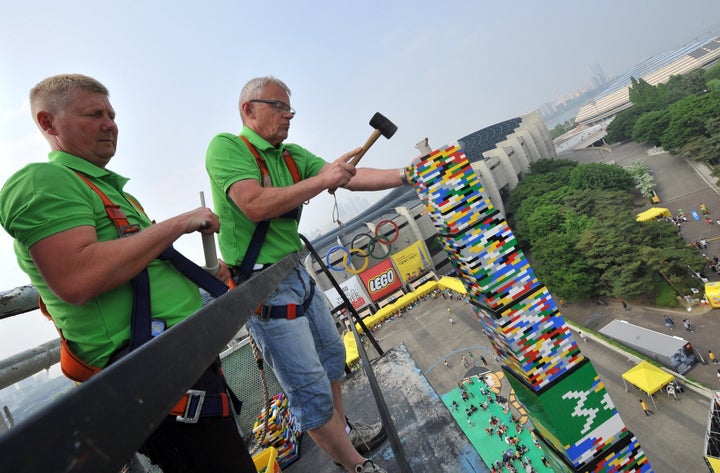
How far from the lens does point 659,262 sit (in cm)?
1959

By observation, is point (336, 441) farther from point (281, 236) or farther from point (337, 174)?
point (337, 174)

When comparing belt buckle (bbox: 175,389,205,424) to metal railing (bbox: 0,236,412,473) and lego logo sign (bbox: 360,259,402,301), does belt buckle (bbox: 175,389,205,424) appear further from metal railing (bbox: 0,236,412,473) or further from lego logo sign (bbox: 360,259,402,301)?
lego logo sign (bbox: 360,259,402,301)

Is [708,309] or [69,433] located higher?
[69,433]

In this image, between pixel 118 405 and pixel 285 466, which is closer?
pixel 118 405

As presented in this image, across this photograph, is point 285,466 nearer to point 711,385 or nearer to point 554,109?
point 711,385

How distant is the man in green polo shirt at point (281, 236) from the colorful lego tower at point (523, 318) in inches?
39.5

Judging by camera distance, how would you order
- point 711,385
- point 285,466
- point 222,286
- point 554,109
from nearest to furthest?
point 222,286 < point 285,466 < point 711,385 < point 554,109

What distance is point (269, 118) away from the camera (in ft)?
10.5

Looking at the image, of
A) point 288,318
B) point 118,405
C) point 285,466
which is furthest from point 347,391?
point 118,405

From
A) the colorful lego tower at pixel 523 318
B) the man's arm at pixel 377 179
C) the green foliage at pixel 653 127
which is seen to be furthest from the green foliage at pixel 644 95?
the man's arm at pixel 377 179

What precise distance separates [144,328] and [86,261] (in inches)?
15.8

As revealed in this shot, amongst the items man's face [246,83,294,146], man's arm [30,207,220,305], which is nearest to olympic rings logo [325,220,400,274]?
man's face [246,83,294,146]

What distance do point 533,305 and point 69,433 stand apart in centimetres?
382

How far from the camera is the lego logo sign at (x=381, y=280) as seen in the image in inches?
1067
